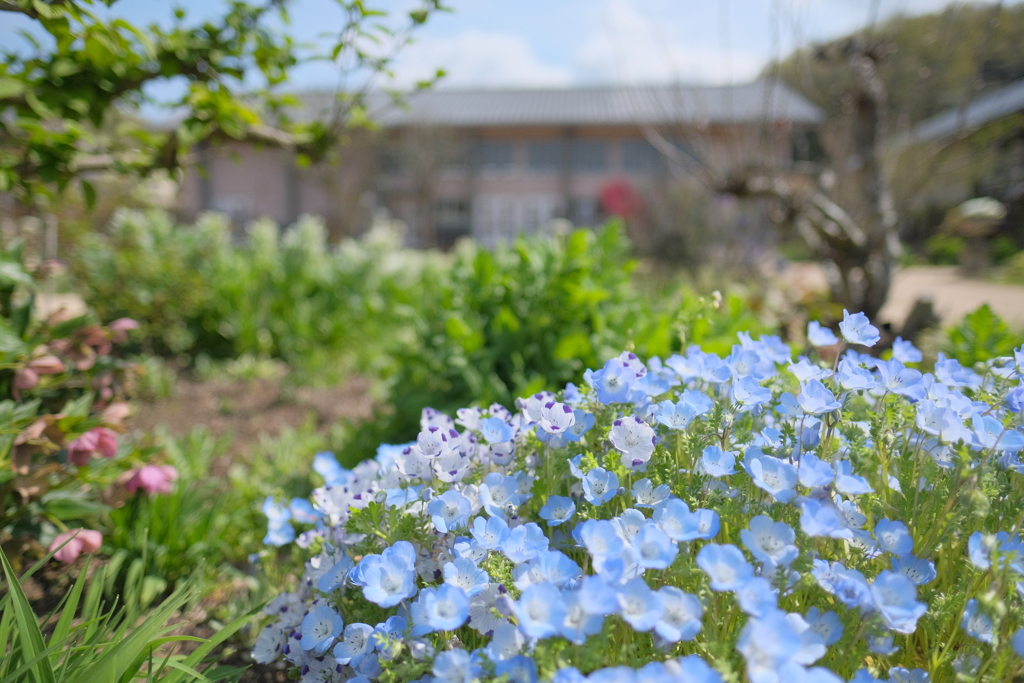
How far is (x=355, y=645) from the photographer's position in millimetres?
1097

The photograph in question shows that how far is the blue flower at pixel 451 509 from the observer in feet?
3.56

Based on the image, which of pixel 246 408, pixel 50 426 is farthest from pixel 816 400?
pixel 246 408

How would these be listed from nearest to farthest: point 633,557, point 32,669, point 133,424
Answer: point 633,557
point 32,669
point 133,424

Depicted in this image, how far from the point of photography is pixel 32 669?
3.43ft

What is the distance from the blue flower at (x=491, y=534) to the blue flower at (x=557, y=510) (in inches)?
3.5

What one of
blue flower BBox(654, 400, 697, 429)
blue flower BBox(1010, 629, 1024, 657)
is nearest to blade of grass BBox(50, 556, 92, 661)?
blue flower BBox(654, 400, 697, 429)

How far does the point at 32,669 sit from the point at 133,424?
8.50 ft

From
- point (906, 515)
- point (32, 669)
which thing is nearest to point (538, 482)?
point (906, 515)

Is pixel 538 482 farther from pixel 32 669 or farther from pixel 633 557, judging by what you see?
pixel 32 669

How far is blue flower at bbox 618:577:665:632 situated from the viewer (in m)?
0.82

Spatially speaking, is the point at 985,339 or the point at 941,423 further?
the point at 985,339

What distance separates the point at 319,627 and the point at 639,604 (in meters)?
0.66

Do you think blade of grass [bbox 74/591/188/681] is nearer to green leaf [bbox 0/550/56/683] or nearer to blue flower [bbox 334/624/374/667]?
green leaf [bbox 0/550/56/683]

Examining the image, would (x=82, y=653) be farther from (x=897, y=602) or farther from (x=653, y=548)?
(x=897, y=602)
